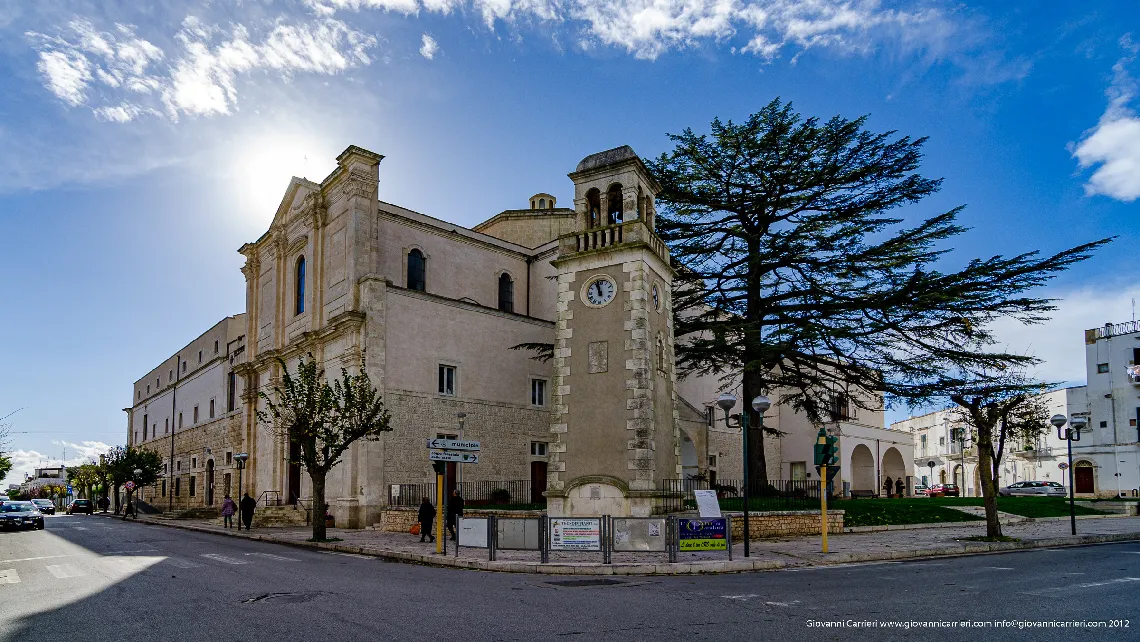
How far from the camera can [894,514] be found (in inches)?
1026

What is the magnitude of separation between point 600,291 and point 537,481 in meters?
13.9

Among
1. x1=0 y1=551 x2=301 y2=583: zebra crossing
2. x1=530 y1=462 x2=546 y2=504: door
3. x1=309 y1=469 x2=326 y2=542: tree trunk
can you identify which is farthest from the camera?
x1=530 y1=462 x2=546 y2=504: door

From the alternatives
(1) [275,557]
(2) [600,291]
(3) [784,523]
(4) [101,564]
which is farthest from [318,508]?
(3) [784,523]

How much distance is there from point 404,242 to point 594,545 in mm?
21881

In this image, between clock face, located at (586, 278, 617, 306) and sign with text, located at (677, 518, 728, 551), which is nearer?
sign with text, located at (677, 518, 728, 551)

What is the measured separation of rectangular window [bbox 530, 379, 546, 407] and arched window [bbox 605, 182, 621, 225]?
43.0ft

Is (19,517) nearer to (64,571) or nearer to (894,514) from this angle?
→ (64,571)

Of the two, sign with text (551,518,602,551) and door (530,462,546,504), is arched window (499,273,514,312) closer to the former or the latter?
door (530,462,546,504)

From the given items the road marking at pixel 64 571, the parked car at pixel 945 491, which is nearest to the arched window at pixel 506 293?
the road marking at pixel 64 571

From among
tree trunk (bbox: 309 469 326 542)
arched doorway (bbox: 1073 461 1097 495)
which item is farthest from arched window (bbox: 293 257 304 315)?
arched doorway (bbox: 1073 461 1097 495)

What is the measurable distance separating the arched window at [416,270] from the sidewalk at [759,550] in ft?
39.5

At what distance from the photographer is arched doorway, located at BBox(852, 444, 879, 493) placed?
4778cm

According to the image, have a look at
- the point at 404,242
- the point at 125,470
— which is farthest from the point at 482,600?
the point at 125,470

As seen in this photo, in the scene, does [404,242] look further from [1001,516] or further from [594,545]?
[1001,516]
